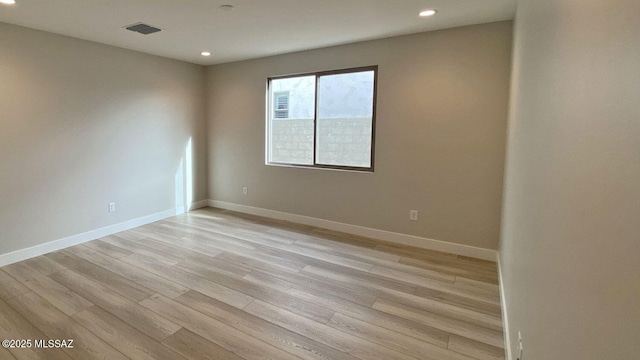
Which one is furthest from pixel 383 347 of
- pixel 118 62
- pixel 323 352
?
pixel 118 62

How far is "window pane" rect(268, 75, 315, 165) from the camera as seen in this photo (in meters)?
4.47

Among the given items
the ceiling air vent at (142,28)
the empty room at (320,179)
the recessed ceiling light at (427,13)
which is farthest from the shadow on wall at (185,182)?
the recessed ceiling light at (427,13)

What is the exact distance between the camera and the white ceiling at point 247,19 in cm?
267

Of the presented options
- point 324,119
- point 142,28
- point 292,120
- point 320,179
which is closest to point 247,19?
point 142,28

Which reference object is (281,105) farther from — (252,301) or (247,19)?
(252,301)

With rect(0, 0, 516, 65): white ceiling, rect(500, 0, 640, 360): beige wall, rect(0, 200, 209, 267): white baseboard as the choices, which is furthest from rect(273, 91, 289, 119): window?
rect(500, 0, 640, 360): beige wall

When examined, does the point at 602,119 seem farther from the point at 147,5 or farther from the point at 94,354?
the point at 147,5

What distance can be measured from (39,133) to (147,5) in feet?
6.53

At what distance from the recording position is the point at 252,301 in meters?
2.49

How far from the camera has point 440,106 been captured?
3438mm

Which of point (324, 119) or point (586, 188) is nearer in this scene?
point (586, 188)

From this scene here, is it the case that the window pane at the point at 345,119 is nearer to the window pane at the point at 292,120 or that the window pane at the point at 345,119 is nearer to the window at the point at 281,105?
the window pane at the point at 292,120

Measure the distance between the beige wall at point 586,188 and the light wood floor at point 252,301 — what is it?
977 mm

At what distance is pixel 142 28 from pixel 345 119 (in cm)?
253
